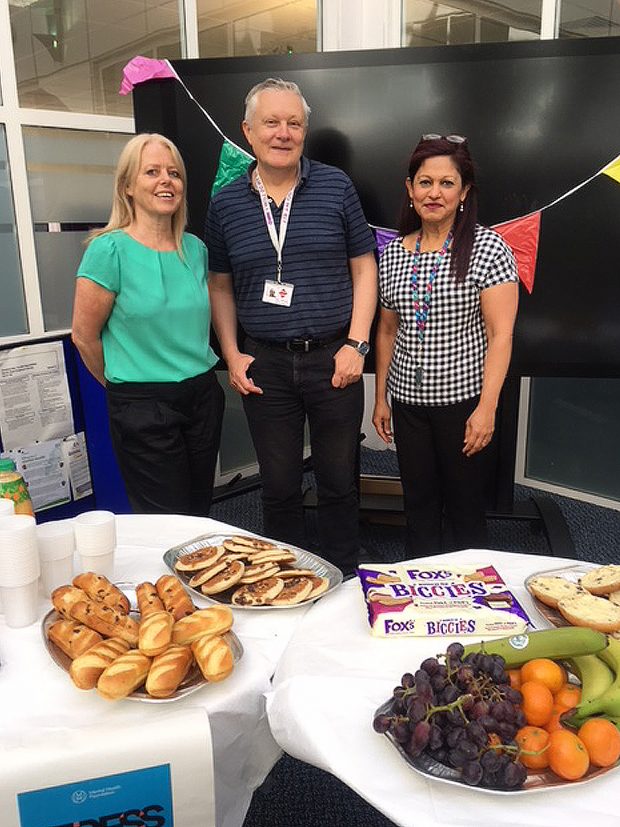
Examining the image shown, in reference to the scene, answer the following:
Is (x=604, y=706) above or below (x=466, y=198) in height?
below

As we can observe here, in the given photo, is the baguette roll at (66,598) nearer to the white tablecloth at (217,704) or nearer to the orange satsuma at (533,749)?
the white tablecloth at (217,704)

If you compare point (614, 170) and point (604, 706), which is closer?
point (604, 706)

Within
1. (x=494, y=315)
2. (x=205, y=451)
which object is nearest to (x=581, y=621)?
(x=494, y=315)

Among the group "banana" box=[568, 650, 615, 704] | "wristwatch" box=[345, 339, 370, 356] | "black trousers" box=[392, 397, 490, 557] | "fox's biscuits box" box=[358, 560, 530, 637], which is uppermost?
"wristwatch" box=[345, 339, 370, 356]

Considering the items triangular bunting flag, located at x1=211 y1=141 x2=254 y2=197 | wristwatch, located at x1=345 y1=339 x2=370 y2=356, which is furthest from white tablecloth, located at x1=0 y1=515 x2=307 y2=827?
triangular bunting flag, located at x1=211 y1=141 x2=254 y2=197

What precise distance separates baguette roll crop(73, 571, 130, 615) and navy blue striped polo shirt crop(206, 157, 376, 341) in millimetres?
1057

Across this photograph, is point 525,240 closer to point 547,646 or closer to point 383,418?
point 383,418

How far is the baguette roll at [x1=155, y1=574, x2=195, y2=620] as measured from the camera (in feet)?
3.35

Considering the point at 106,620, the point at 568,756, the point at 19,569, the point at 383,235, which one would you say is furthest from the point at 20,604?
the point at 383,235

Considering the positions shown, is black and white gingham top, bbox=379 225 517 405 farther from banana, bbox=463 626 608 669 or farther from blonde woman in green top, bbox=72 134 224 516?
banana, bbox=463 626 608 669

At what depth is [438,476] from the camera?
204 cm

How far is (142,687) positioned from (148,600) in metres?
0.17

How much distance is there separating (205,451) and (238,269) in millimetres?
538

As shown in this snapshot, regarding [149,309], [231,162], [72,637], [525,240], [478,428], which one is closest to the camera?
[72,637]
